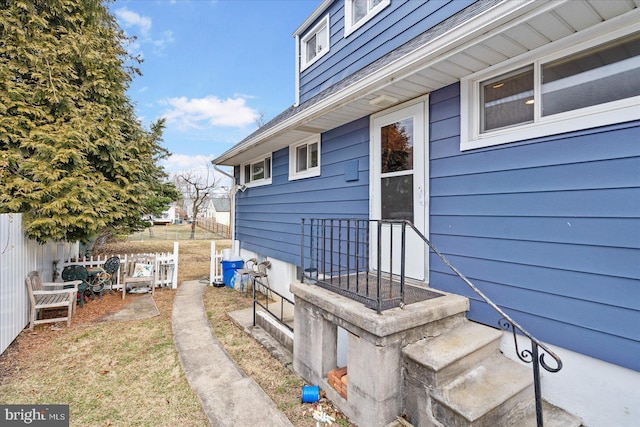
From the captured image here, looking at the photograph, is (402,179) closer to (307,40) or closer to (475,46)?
(475,46)

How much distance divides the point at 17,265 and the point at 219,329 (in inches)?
121

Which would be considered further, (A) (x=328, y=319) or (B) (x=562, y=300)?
(A) (x=328, y=319)

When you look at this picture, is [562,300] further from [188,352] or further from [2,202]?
[2,202]

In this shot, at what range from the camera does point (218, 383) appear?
319 cm

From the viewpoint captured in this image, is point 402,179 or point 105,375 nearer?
point 105,375

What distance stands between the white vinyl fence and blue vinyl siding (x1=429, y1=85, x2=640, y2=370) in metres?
5.49

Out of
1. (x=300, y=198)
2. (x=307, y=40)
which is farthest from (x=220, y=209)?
(x=300, y=198)

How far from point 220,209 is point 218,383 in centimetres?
5148

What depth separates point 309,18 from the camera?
20.0 feet

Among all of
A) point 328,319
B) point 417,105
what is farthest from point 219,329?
point 417,105

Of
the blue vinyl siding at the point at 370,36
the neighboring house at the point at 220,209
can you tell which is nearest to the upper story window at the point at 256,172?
the blue vinyl siding at the point at 370,36

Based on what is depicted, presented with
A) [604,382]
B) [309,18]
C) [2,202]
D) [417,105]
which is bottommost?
[604,382]

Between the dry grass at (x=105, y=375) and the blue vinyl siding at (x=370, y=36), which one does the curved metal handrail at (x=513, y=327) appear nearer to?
the dry grass at (x=105, y=375)

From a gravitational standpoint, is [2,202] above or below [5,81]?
below
